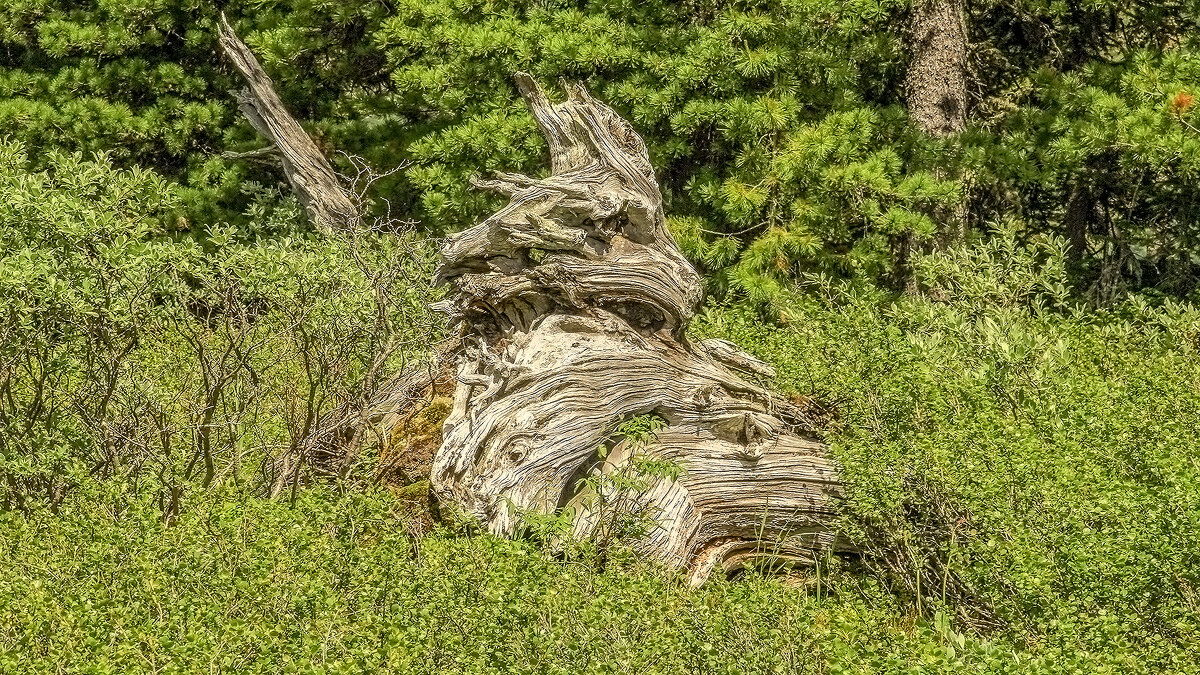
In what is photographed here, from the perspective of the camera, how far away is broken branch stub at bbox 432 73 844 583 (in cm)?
784

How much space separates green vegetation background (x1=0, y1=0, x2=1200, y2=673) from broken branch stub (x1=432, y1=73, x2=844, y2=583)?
1.31ft

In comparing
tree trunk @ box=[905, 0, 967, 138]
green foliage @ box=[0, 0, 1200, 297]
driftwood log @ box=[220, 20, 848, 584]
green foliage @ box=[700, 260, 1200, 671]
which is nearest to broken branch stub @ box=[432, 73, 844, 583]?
driftwood log @ box=[220, 20, 848, 584]

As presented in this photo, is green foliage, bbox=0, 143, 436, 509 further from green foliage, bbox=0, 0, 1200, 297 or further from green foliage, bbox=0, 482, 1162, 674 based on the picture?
green foliage, bbox=0, 0, 1200, 297

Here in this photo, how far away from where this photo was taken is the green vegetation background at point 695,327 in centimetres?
571

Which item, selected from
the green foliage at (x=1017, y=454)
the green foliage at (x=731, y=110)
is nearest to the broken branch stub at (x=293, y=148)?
the green foliage at (x=731, y=110)

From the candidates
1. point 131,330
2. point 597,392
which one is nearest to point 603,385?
point 597,392

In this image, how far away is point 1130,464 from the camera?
7246 mm

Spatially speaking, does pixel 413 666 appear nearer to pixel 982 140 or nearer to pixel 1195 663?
pixel 1195 663

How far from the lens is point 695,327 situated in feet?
35.4

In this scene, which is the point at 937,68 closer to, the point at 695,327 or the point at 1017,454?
the point at 695,327

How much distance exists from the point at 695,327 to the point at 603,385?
2857 millimetres

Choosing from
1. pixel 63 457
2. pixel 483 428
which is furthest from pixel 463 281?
pixel 63 457

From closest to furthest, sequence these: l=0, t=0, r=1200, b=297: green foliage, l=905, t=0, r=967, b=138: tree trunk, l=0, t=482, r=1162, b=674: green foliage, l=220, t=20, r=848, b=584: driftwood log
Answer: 1. l=0, t=482, r=1162, b=674: green foliage
2. l=220, t=20, r=848, b=584: driftwood log
3. l=0, t=0, r=1200, b=297: green foliage
4. l=905, t=0, r=967, b=138: tree trunk

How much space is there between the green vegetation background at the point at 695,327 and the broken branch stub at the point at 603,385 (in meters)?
0.40
